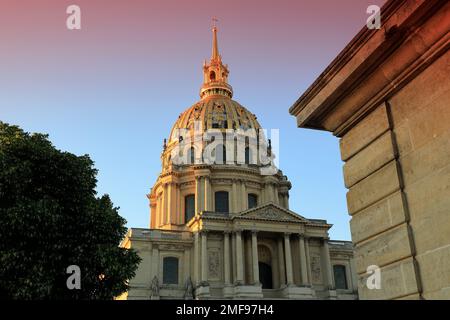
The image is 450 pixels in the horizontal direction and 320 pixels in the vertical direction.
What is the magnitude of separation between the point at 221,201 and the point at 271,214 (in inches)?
387

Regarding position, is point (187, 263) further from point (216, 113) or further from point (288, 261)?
point (216, 113)

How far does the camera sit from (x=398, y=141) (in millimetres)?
5090

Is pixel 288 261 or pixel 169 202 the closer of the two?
A: pixel 288 261

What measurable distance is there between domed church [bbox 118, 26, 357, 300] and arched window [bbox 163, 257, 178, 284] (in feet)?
0.35

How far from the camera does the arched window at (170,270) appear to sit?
48722 millimetres

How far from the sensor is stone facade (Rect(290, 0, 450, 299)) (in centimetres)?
440

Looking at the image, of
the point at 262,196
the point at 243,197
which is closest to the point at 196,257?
the point at 243,197

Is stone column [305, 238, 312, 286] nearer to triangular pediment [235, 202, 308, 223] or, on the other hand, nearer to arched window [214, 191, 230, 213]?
triangular pediment [235, 202, 308, 223]

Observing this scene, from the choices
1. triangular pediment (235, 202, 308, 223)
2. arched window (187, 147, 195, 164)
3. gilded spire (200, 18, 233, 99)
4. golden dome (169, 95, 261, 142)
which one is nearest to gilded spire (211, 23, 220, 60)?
gilded spire (200, 18, 233, 99)

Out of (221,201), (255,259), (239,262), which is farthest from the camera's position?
(221,201)

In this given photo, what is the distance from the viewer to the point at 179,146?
65.4 meters

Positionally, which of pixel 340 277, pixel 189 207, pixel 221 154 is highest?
pixel 221 154
